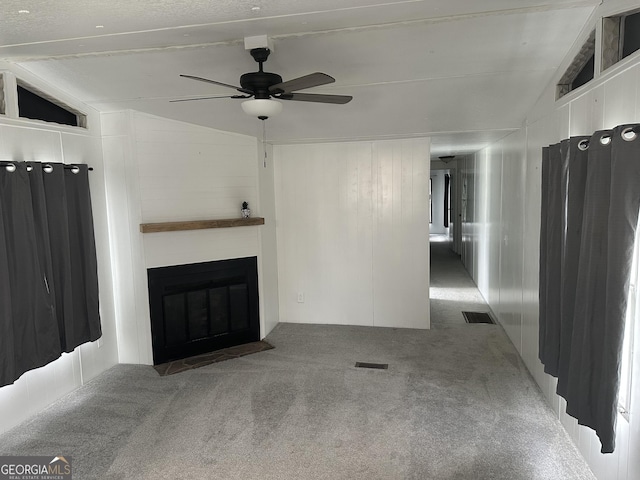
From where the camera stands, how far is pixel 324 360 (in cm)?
420

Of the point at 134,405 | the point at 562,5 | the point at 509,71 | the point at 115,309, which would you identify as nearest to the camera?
the point at 562,5

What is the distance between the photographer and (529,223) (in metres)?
3.78

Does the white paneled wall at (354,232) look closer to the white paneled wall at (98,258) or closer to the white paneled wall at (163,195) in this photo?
the white paneled wall at (163,195)

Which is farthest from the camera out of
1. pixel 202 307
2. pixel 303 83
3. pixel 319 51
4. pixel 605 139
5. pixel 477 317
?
pixel 477 317

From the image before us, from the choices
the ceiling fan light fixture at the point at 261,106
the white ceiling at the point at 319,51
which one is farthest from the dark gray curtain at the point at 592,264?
the ceiling fan light fixture at the point at 261,106

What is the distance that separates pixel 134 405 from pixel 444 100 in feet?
11.5

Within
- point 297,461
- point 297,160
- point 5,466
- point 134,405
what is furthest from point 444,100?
point 5,466

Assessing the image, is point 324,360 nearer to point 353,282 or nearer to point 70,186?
point 353,282

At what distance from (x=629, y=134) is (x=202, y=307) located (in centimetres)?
375

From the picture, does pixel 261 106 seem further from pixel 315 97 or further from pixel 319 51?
pixel 319 51

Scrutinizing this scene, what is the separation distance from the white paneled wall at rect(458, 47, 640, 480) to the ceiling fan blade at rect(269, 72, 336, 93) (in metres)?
1.42

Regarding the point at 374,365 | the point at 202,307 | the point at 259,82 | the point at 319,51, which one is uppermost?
the point at 319,51

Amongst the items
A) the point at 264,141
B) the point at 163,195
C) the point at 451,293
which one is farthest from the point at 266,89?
the point at 451,293

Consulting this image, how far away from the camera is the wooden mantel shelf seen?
3937 millimetres
